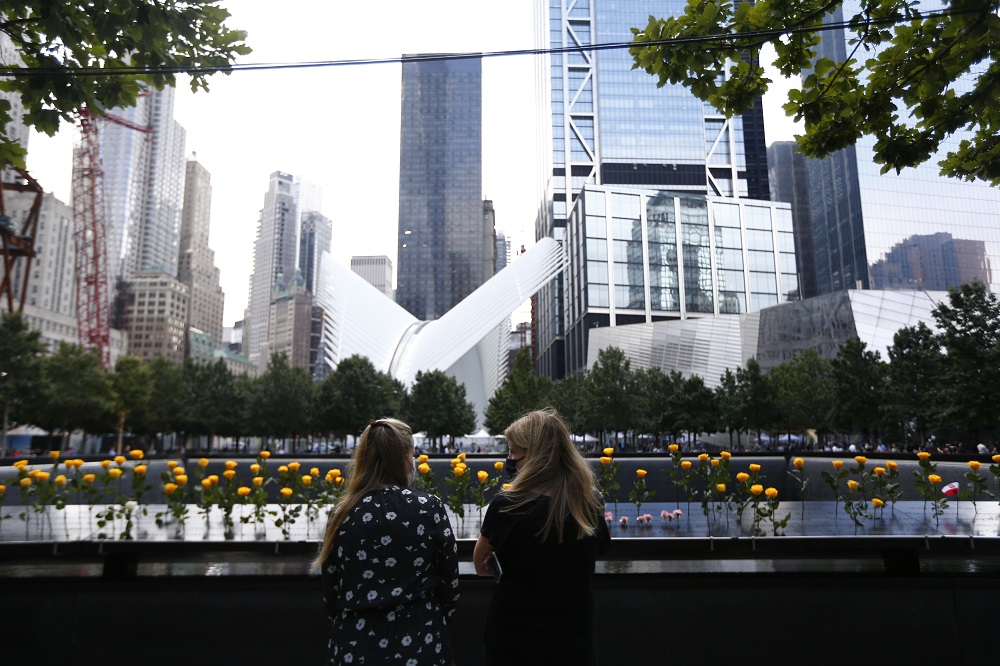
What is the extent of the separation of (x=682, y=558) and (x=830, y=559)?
872 millimetres

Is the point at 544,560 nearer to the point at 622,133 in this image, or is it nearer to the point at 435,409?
the point at 435,409

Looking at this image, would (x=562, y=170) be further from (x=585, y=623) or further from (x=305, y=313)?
(x=585, y=623)

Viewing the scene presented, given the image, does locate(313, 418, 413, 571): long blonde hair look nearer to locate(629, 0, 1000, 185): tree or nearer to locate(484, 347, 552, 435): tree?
locate(629, 0, 1000, 185): tree

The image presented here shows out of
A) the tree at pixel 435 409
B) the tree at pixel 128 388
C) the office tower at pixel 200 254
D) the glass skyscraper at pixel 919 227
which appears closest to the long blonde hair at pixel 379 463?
the tree at pixel 435 409

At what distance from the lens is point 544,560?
246 centimetres

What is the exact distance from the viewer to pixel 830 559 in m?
3.96

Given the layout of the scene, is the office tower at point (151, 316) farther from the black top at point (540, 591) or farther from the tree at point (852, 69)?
the black top at point (540, 591)

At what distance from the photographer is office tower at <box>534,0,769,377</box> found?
9975 cm

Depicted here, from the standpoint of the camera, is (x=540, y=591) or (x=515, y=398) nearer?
(x=540, y=591)

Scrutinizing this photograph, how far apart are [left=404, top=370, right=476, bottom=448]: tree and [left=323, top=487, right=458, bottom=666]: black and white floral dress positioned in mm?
37713

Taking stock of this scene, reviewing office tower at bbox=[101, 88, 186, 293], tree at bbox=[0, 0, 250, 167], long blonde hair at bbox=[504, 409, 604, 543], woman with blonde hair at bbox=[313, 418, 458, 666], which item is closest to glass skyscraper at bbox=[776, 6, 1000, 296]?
tree at bbox=[0, 0, 250, 167]

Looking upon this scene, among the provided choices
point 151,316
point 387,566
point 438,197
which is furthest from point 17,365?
point 438,197

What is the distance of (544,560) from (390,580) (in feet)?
1.86

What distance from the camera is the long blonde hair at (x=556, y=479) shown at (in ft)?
8.14
